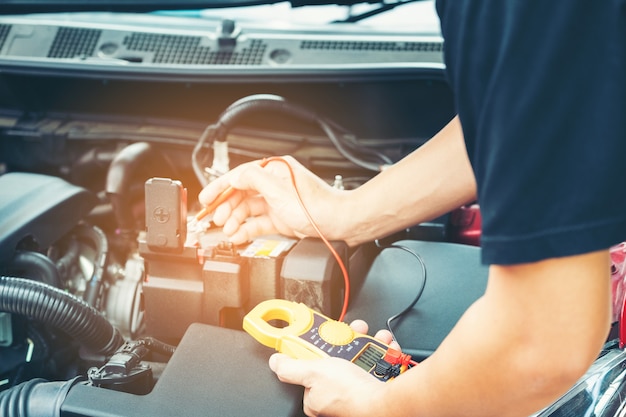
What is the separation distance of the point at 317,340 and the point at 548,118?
495 millimetres

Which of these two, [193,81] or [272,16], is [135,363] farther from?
[272,16]

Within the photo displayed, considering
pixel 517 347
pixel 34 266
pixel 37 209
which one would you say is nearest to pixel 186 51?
pixel 37 209

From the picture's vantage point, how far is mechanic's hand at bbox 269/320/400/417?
2.46 feet

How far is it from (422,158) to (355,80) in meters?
0.45

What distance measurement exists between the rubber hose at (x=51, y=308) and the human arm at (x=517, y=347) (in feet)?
1.64

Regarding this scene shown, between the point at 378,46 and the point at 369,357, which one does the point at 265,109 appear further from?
the point at 369,357

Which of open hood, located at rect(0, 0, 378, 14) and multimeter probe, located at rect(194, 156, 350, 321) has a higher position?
open hood, located at rect(0, 0, 378, 14)

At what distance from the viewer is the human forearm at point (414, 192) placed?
100 cm

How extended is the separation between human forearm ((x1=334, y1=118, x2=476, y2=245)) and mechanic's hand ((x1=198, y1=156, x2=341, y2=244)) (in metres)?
0.05

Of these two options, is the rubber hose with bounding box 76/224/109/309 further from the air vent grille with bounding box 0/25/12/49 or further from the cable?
the air vent grille with bounding box 0/25/12/49

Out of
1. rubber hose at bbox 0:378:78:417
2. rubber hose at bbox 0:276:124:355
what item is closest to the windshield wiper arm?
rubber hose at bbox 0:276:124:355

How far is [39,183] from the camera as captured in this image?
1.26m

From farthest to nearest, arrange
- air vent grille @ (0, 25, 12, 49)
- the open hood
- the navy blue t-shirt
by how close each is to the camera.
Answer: air vent grille @ (0, 25, 12, 49)
the open hood
the navy blue t-shirt

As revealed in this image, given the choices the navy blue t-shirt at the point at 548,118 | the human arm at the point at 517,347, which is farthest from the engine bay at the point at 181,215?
the navy blue t-shirt at the point at 548,118
